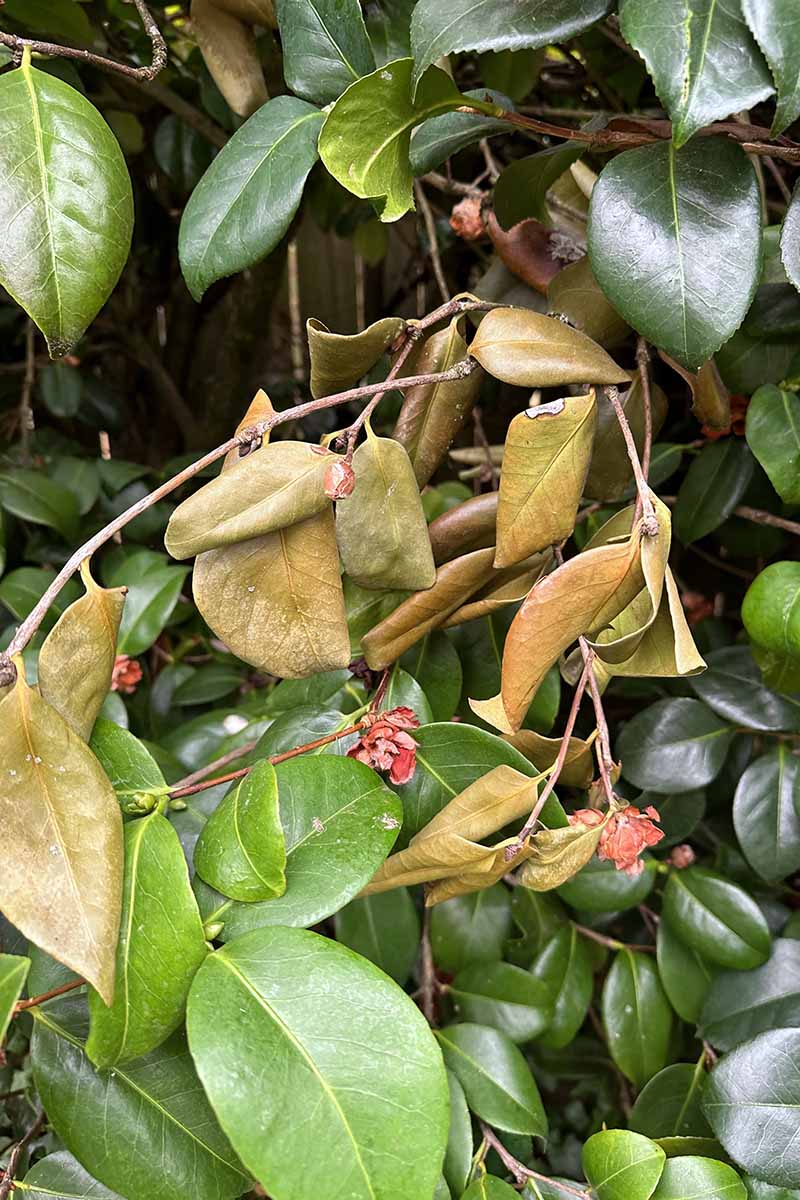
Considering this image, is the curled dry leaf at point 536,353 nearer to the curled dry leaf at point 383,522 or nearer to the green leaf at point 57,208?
the curled dry leaf at point 383,522

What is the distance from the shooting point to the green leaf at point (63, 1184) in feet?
1.61

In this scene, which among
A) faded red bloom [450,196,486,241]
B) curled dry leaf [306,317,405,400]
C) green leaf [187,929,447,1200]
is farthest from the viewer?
faded red bloom [450,196,486,241]

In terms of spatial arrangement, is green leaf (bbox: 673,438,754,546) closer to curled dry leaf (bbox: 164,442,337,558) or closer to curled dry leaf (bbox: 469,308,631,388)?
curled dry leaf (bbox: 469,308,631,388)

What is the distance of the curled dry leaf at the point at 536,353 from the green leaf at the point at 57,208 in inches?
7.3

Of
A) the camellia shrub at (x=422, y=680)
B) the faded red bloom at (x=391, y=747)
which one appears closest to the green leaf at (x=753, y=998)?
the camellia shrub at (x=422, y=680)

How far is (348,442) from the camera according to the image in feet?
1.50

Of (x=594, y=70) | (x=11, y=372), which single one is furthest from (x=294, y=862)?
(x=11, y=372)

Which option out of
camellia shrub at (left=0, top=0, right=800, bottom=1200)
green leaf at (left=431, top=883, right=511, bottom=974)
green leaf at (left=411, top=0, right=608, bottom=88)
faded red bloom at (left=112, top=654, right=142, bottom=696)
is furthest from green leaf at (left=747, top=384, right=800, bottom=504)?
faded red bloom at (left=112, top=654, right=142, bottom=696)

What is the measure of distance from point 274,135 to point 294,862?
389 mm

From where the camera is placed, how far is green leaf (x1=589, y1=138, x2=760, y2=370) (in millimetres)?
430

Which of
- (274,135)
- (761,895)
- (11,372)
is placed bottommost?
(761,895)

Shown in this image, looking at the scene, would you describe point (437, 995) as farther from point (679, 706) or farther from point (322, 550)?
point (322, 550)

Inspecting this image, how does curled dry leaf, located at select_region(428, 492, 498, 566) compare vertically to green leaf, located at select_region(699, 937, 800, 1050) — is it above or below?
above

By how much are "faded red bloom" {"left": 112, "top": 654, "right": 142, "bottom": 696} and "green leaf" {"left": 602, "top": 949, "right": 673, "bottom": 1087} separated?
0.45m
